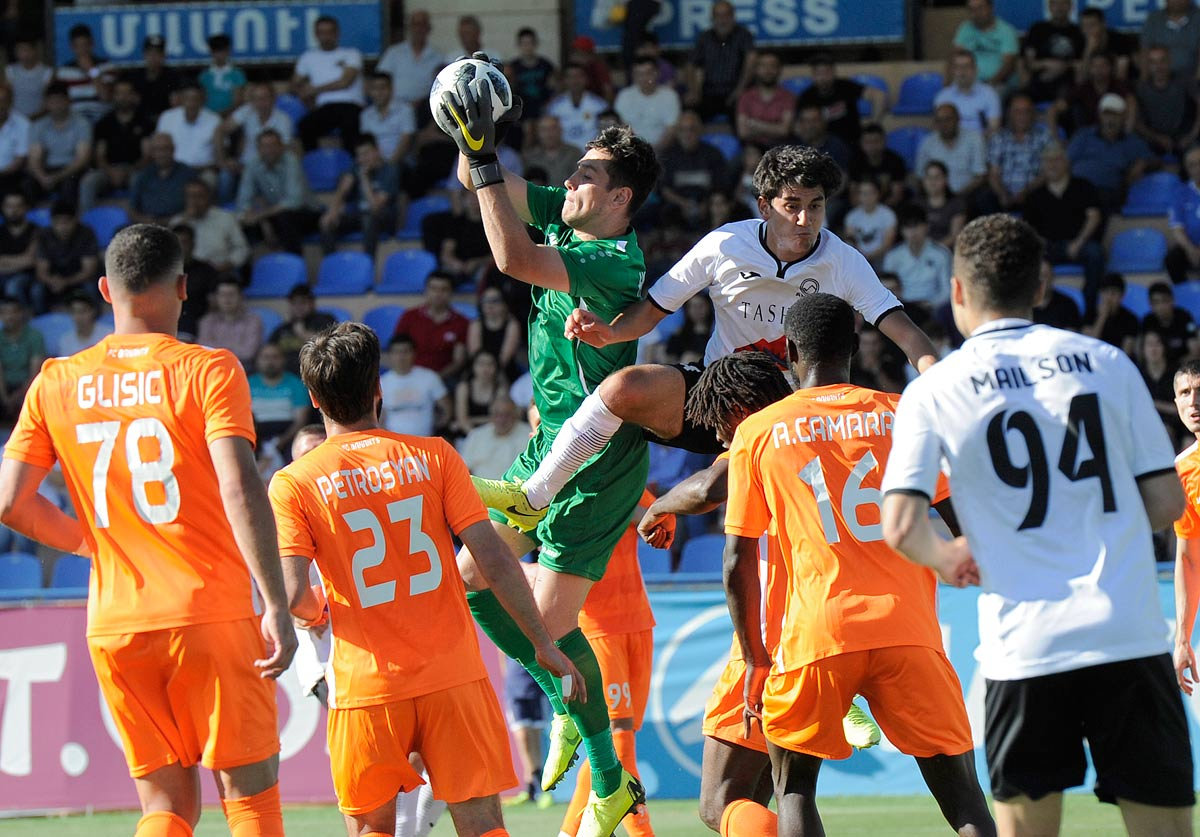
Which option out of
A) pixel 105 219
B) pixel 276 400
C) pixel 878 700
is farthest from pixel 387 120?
pixel 878 700

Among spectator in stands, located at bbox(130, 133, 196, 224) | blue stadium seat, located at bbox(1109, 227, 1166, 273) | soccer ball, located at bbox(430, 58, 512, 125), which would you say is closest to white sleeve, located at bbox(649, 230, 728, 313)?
soccer ball, located at bbox(430, 58, 512, 125)

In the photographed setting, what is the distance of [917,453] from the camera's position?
4168mm

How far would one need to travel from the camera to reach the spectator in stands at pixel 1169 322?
42.2ft

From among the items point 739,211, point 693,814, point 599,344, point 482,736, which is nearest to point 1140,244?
point 739,211

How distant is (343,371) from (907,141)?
1209 cm

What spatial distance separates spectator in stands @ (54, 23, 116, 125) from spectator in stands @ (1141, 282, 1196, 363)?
11257 millimetres

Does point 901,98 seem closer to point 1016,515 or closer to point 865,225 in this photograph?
point 865,225

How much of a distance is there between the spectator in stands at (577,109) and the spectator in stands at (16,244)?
5.47m

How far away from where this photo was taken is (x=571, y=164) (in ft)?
50.0

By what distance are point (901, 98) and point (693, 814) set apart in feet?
33.2

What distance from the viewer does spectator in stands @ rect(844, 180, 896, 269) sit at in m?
14.3

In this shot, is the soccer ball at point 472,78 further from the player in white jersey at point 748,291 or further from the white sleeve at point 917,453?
the white sleeve at point 917,453

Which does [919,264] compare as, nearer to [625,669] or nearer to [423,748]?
[625,669]

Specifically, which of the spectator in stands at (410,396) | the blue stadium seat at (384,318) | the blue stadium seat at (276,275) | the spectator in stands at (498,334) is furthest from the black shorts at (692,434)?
the blue stadium seat at (276,275)
